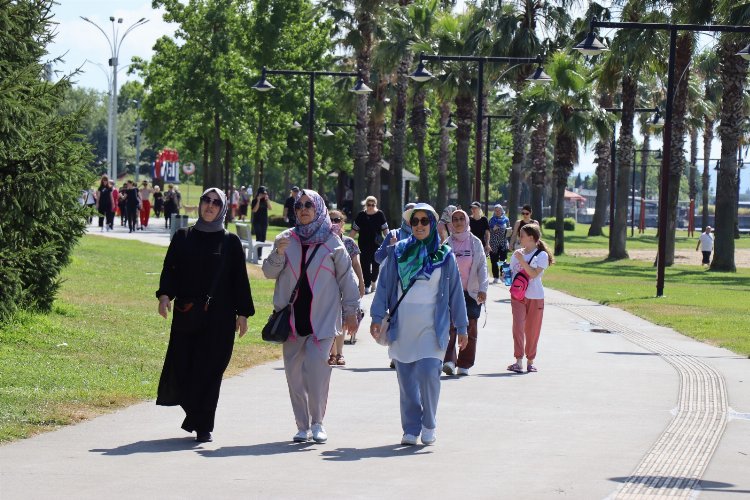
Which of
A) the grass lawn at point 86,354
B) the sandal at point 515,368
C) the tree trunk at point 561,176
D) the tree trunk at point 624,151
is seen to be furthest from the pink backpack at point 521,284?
the tree trunk at point 561,176

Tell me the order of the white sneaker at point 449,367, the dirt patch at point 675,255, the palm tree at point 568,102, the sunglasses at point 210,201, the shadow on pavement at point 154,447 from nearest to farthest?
the shadow on pavement at point 154,447 < the sunglasses at point 210,201 < the white sneaker at point 449,367 < the palm tree at point 568,102 < the dirt patch at point 675,255

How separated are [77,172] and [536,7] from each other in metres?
36.7

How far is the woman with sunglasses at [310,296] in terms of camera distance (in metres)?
9.90

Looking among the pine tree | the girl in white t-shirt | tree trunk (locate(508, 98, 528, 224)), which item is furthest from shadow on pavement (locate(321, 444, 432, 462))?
tree trunk (locate(508, 98, 528, 224))

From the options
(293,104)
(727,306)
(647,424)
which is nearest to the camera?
(647,424)

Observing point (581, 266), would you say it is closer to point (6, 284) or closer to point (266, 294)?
point (266, 294)

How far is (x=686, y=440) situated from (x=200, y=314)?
3.55 meters

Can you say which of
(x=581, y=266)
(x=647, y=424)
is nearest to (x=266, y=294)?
(x=647, y=424)

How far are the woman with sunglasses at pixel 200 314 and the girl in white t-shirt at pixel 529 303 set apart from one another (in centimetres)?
567

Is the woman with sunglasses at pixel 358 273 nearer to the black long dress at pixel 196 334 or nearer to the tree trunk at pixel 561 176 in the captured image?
the black long dress at pixel 196 334

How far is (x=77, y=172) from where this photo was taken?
583 inches

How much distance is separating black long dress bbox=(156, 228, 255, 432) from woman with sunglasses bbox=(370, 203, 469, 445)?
1047mm

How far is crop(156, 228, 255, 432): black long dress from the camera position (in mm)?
9734

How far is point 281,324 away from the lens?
32.2 feet
